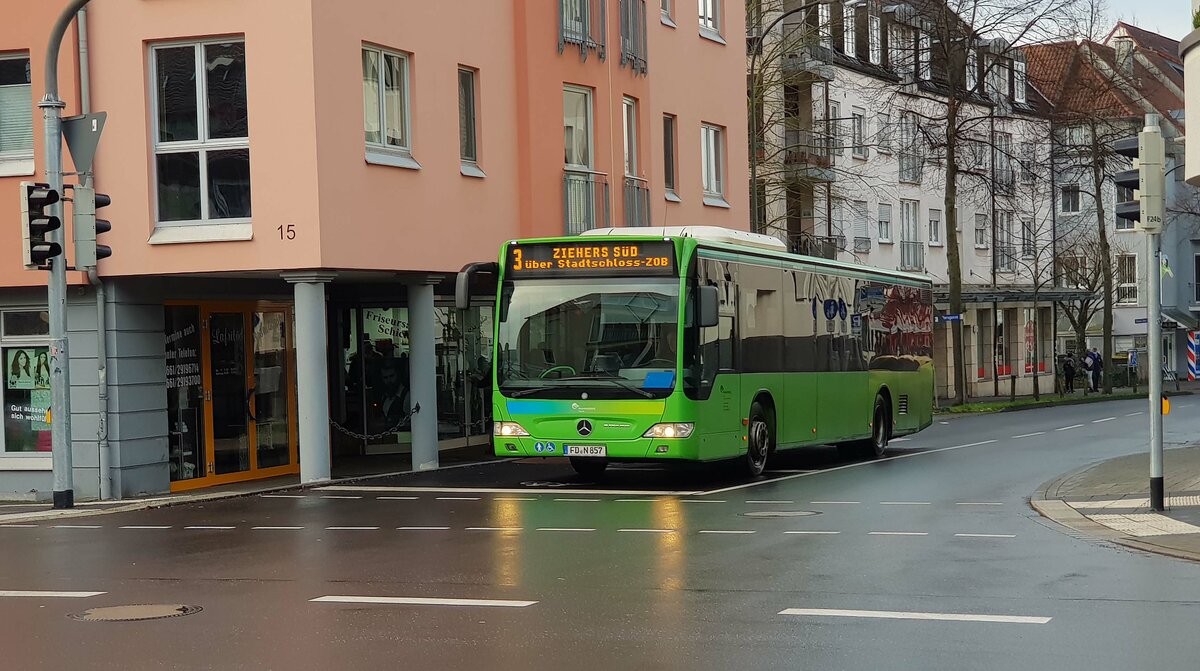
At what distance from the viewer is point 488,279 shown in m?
28.3

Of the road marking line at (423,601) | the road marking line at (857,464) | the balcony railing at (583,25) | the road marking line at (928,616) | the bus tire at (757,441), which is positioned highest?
the balcony railing at (583,25)

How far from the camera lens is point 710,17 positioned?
112 feet

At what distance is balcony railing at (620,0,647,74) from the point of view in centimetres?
2964

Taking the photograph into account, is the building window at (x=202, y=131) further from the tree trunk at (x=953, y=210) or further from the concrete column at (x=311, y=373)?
the tree trunk at (x=953, y=210)

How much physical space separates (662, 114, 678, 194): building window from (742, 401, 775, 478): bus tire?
10855 mm

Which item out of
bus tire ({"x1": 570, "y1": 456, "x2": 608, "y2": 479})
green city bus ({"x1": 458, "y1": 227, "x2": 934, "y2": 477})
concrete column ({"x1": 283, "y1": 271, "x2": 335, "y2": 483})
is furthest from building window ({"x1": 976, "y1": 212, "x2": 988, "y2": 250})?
concrete column ({"x1": 283, "y1": 271, "x2": 335, "y2": 483})

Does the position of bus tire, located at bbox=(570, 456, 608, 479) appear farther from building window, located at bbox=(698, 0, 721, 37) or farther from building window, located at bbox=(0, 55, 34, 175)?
building window, located at bbox=(698, 0, 721, 37)

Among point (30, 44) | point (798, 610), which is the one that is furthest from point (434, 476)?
point (798, 610)

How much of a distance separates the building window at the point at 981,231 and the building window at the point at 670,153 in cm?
3675

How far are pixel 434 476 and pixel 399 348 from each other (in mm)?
5811

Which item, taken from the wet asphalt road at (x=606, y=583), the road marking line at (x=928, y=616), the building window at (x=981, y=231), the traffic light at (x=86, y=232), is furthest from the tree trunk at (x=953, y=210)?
the road marking line at (x=928, y=616)

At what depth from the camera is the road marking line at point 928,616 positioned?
371 inches

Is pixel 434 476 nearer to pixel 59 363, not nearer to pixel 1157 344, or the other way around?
pixel 59 363

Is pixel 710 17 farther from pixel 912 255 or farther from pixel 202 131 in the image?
pixel 912 255
